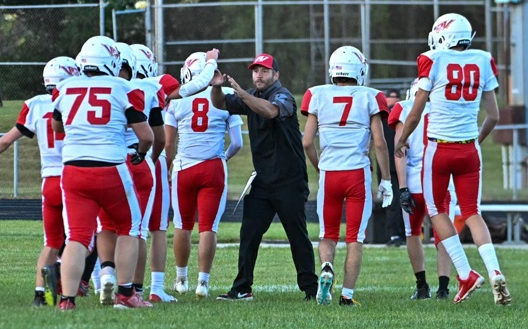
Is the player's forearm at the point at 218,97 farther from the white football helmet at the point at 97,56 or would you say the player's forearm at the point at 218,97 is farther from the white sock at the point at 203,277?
the white football helmet at the point at 97,56

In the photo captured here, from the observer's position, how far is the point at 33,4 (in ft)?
60.2

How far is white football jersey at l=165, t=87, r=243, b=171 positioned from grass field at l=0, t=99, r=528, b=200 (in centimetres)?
206

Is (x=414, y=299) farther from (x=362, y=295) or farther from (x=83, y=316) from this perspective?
(x=83, y=316)

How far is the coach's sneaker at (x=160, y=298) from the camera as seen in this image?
9.70 m

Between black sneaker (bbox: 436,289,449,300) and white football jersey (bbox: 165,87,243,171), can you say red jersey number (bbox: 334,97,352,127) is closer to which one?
white football jersey (bbox: 165,87,243,171)

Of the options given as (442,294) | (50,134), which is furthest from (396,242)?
(50,134)

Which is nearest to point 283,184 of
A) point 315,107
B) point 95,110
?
point 315,107

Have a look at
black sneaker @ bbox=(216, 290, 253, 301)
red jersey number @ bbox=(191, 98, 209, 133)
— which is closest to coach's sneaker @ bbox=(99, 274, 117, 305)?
black sneaker @ bbox=(216, 290, 253, 301)

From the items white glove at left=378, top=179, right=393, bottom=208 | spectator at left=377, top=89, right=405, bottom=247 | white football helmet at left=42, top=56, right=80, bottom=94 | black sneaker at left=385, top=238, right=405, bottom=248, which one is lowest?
black sneaker at left=385, top=238, right=405, bottom=248

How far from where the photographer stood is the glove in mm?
10438

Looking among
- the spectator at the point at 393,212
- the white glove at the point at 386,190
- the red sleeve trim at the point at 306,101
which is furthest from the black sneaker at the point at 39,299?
the spectator at the point at 393,212

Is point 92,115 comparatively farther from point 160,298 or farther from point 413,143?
point 413,143

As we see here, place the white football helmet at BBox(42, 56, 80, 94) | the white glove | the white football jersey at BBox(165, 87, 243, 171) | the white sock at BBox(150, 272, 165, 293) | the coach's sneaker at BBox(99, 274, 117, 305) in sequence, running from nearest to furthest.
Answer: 1. the coach's sneaker at BBox(99, 274, 117, 305)
2. the white football helmet at BBox(42, 56, 80, 94)
3. the white sock at BBox(150, 272, 165, 293)
4. the white glove
5. the white football jersey at BBox(165, 87, 243, 171)

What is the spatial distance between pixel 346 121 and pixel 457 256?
141 cm
